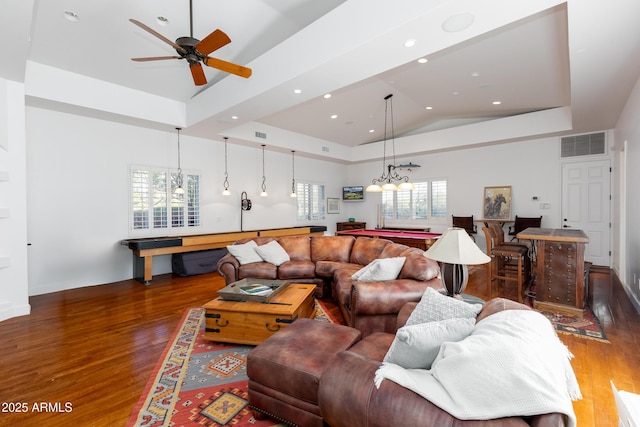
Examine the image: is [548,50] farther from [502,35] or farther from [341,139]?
[341,139]

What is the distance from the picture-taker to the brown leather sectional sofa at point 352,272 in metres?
2.72

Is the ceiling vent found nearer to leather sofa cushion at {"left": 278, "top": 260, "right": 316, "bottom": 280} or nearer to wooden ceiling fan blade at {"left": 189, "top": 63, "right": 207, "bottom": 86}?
leather sofa cushion at {"left": 278, "top": 260, "right": 316, "bottom": 280}

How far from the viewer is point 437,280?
3.03m

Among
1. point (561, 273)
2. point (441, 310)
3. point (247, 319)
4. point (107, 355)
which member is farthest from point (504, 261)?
point (107, 355)

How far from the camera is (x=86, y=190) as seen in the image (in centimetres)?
516

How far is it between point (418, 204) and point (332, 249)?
4817mm

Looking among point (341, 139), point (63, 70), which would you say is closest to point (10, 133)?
point (63, 70)

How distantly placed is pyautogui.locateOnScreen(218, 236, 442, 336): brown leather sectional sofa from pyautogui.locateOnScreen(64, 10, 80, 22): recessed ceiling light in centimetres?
352

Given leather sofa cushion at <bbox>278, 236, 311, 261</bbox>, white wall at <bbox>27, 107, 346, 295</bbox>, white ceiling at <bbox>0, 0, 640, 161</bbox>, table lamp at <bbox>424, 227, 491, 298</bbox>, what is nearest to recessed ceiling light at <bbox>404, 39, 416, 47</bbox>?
white ceiling at <bbox>0, 0, 640, 161</bbox>

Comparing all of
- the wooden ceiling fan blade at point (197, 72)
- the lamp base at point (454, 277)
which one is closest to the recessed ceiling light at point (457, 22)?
the lamp base at point (454, 277)

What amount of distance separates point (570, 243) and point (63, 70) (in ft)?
24.9

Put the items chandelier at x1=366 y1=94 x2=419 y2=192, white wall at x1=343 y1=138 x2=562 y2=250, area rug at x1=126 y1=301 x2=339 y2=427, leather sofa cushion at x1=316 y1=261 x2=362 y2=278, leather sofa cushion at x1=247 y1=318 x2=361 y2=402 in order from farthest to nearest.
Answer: white wall at x1=343 y1=138 x2=562 y2=250, chandelier at x1=366 y1=94 x2=419 y2=192, leather sofa cushion at x1=316 y1=261 x2=362 y2=278, area rug at x1=126 y1=301 x2=339 y2=427, leather sofa cushion at x1=247 y1=318 x2=361 y2=402

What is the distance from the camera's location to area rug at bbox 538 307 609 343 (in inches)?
123

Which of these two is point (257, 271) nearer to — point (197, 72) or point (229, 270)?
point (229, 270)
